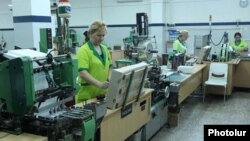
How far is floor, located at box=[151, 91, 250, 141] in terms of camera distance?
4281mm

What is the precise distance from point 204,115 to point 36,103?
3851 mm

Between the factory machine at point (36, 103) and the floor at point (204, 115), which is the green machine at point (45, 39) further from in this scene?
the factory machine at point (36, 103)

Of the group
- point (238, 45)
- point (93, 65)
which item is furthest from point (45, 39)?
point (238, 45)

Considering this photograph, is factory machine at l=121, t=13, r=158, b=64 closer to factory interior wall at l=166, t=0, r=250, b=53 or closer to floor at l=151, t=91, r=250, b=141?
floor at l=151, t=91, r=250, b=141

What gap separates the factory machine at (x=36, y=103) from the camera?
1.89 metres

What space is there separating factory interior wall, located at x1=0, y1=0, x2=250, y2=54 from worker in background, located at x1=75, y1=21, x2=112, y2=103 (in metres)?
6.87

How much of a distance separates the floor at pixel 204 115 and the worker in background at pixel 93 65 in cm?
159

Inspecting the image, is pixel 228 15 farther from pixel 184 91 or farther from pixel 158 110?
pixel 158 110

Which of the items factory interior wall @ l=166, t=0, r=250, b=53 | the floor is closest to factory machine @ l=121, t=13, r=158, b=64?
the floor

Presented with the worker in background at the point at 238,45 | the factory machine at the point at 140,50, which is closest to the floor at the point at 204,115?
the factory machine at the point at 140,50

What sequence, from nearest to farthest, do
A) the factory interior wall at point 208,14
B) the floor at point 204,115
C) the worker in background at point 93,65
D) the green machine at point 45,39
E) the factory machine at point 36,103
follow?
the factory machine at point 36,103 → the worker in background at point 93,65 → the floor at point 204,115 → the green machine at point 45,39 → the factory interior wall at point 208,14

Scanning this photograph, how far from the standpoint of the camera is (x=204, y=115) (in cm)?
520

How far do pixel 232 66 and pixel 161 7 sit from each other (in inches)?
161

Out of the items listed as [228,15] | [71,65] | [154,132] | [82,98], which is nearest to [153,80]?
[154,132]
